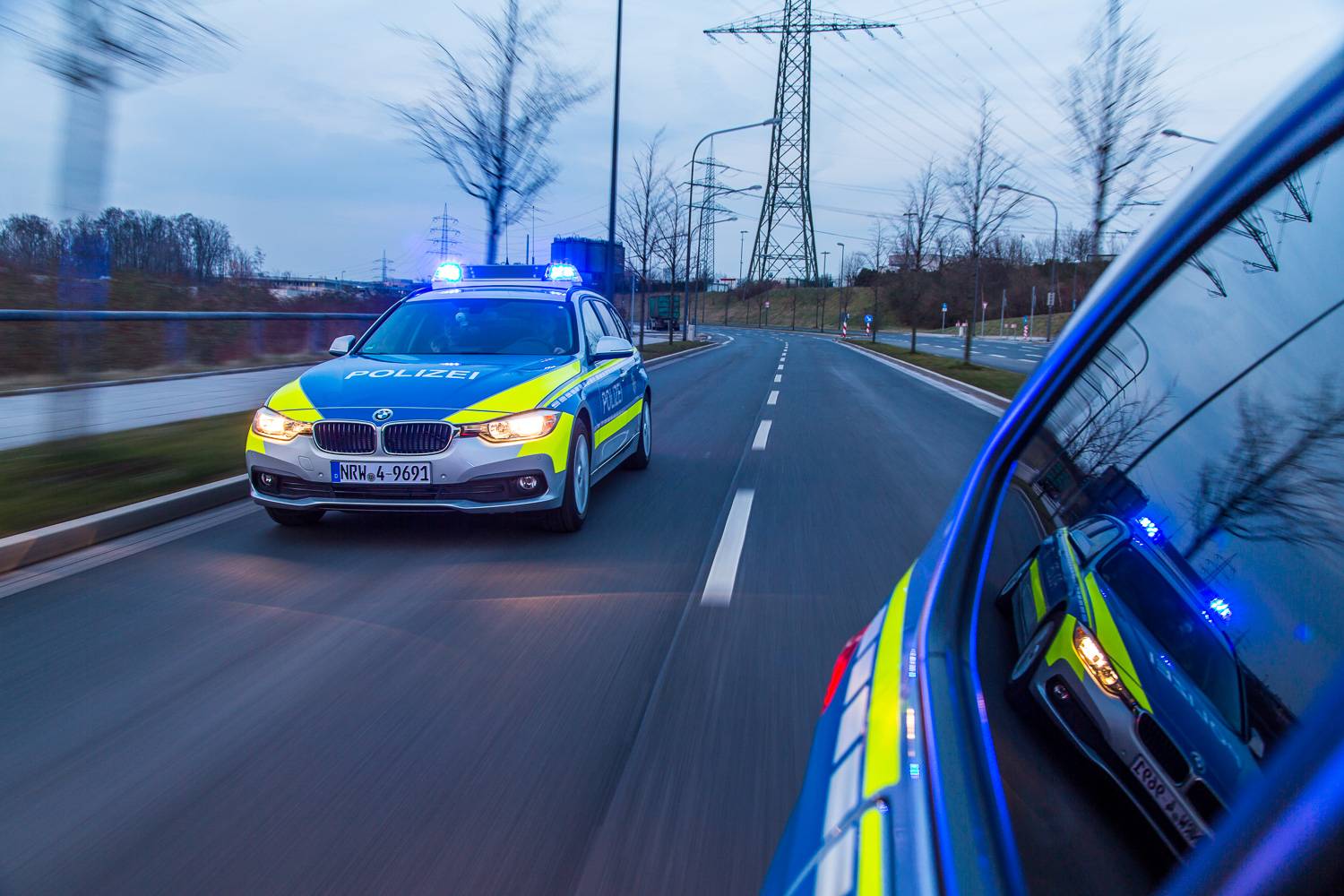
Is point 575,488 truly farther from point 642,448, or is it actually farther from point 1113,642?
point 1113,642

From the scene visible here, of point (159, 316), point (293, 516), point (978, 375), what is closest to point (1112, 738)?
point (293, 516)

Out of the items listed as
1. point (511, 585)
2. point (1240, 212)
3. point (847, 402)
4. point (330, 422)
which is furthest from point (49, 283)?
point (1240, 212)

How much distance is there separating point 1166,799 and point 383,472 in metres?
5.49

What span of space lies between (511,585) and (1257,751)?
4665mm

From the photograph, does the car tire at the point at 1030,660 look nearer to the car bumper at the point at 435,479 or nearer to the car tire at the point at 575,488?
the car bumper at the point at 435,479

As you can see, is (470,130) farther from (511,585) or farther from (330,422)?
(511,585)

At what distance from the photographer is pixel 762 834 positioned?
2.70 metres

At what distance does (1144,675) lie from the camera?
3.77 feet

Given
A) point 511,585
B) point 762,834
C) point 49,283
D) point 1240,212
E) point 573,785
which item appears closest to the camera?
point 1240,212

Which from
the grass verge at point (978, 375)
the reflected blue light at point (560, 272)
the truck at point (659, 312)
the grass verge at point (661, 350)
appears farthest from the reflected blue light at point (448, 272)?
the truck at point (659, 312)

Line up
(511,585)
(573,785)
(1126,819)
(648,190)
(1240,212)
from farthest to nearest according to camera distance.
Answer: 1. (648,190)
2. (511,585)
3. (573,785)
4. (1240,212)
5. (1126,819)

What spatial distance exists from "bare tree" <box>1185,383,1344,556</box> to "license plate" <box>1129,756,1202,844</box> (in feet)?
0.90

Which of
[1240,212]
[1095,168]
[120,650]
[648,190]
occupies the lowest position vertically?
[120,650]

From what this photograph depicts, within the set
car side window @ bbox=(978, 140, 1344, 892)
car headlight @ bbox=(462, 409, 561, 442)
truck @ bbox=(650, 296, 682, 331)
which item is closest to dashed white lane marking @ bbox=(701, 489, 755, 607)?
car headlight @ bbox=(462, 409, 561, 442)
